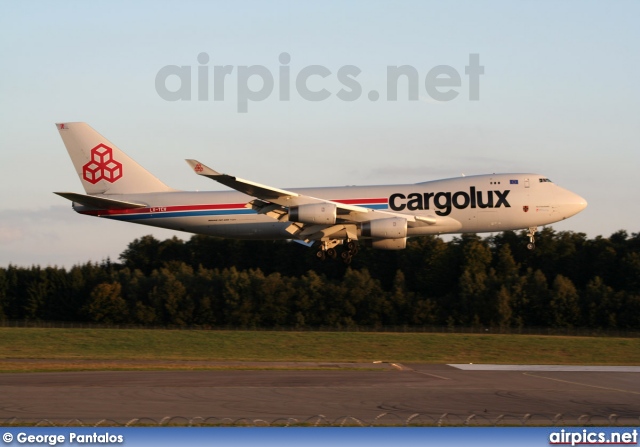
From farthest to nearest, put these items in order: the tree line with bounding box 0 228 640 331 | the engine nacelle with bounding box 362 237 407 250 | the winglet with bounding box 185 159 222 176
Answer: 1. the tree line with bounding box 0 228 640 331
2. the engine nacelle with bounding box 362 237 407 250
3. the winglet with bounding box 185 159 222 176

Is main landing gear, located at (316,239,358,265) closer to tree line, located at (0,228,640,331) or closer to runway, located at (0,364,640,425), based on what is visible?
runway, located at (0,364,640,425)

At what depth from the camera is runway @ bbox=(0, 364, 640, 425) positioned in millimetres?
27781

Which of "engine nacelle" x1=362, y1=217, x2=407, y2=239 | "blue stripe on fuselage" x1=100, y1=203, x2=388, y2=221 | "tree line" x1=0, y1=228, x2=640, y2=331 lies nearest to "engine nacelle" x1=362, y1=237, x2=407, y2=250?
"engine nacelle" x1=362, y1=217, x2=407, y2=239

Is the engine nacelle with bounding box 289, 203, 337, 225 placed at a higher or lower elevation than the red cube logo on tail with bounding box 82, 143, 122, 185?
lower

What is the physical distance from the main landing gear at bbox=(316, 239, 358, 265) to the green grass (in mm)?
6057

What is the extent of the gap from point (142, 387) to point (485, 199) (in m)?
22.9

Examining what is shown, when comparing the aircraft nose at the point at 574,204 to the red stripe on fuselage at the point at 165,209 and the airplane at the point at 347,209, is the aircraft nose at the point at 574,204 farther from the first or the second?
the red stripe on fuselage at the point at 165,209

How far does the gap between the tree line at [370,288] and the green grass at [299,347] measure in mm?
24356

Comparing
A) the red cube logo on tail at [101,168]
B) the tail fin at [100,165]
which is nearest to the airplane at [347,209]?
the tail fin at [100,165]

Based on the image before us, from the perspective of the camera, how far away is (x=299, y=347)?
2350 inches

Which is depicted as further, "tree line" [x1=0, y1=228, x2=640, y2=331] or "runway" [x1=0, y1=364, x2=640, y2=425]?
"tree line" [x1=0, y1=228, x2=640, y2=331]

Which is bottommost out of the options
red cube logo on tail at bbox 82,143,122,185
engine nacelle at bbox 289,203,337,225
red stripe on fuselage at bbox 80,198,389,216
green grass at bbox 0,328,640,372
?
green grass at bbox 0,328,640,372

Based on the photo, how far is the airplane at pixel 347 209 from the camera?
157ft

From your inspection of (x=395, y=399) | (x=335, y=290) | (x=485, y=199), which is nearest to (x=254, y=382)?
(x=395, y=399)
